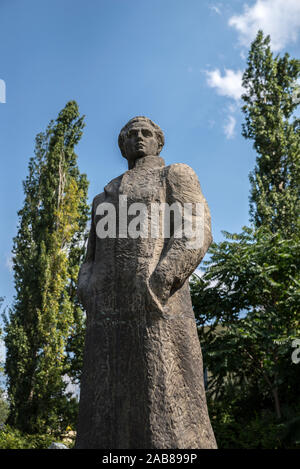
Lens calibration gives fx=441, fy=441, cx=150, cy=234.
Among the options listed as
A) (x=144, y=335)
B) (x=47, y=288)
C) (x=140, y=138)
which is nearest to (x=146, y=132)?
(x=140, y=138)

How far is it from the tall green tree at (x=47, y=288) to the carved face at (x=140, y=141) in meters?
11.3

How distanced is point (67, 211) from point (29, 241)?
1.79m

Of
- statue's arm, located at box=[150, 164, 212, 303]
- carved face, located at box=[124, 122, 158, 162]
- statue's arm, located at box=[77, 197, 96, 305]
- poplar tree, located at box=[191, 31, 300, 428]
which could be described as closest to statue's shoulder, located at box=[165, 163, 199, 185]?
statue's arm, located at box=[150, 164, 212, 303]

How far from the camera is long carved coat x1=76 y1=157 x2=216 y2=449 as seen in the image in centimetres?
273

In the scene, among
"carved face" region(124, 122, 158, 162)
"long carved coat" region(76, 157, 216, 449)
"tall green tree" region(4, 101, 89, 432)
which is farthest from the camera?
"tall green tree" region(4, 101, 89, 432)

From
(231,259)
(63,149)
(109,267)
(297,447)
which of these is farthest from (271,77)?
(109,267)

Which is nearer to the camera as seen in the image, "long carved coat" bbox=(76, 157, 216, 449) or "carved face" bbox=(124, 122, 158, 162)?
"long carved coat" bbox=(76, 157, 216, 449)

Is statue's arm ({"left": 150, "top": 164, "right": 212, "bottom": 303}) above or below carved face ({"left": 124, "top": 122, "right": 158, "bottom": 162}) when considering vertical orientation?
below

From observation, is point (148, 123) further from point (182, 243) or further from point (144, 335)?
point (144, 335)

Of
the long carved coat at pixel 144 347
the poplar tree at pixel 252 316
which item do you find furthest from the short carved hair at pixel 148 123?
the poplar tree at pixel 252 316

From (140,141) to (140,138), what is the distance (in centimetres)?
3

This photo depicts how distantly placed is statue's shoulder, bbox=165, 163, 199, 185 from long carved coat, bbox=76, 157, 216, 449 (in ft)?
0.12

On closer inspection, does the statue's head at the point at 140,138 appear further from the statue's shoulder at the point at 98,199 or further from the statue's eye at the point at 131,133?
the statue's shoulder at the point at 98,199

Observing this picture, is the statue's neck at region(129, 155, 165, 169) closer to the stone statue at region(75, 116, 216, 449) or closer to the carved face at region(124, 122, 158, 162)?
the carved face at region(124, 122, 158, 162)
